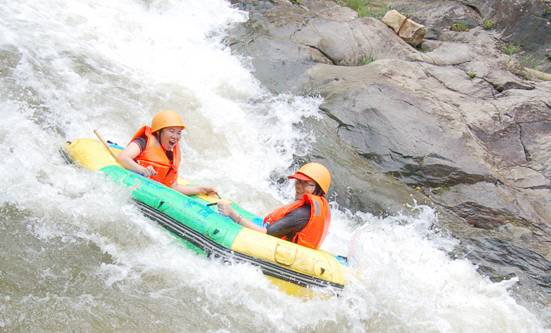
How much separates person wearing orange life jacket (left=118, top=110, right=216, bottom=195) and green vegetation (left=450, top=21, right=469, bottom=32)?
979 centimetres

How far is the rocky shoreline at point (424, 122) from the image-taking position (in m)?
7.49

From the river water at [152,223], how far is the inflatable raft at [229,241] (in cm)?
12

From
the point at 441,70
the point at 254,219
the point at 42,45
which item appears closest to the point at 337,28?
the point at 441,70

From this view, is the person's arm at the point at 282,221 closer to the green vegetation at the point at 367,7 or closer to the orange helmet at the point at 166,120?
the orange helmet at the point at 166,120

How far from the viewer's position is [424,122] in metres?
8.54

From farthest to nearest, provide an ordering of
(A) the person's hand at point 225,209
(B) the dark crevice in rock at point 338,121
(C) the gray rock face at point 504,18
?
(C) the gray rock face at point 504,18 < (B) the dark crevice in rock at point 338,121 < (A) the person's hand at point 225,209

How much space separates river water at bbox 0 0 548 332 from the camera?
4340mm

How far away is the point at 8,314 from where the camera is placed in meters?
3.84

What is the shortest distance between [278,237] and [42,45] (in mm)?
5024

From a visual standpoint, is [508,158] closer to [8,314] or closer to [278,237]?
[278,237]

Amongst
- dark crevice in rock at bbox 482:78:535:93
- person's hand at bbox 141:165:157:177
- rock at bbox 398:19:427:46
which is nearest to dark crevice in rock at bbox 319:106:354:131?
dark crevice in rock at bbox 482:78:535:93

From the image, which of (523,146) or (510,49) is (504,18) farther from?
(523,146)

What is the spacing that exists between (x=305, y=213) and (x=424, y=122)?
4.16 meters

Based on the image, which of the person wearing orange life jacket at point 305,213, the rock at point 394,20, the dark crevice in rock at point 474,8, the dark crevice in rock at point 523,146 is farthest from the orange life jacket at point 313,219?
the dark crevice in rock at point 474,8
